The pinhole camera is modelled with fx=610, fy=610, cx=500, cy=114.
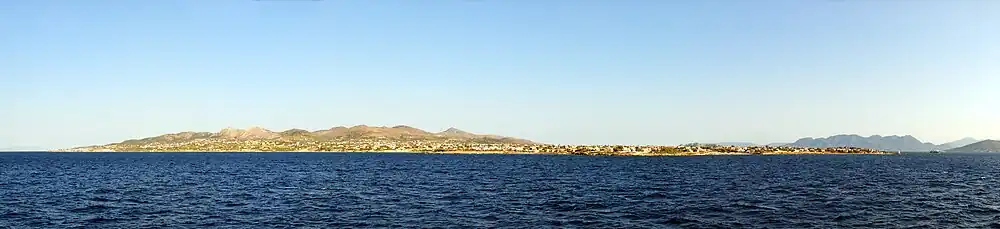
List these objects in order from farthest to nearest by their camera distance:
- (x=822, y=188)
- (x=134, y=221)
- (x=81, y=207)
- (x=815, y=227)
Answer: (x=822, y=188), (x=81, y=207), (x=134, y=221), (x=815, y=227)

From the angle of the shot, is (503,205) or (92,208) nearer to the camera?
(92,208)

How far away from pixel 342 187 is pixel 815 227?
5910 centimetres

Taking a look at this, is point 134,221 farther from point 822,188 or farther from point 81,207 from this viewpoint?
point 822,188

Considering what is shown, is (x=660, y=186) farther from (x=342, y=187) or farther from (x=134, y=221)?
(x=134, y=221)

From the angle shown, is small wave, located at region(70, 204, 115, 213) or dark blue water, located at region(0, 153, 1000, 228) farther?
small wave, located at region(70, 204, 115, 213)

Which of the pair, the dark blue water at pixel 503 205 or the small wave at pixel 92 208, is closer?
the dark blue water at pixel 503 205

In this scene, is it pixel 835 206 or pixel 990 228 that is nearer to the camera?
pixel 990 228

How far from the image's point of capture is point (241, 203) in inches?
2501

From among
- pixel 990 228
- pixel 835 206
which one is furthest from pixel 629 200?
pixel 990 228

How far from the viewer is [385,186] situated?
8488 centimetres

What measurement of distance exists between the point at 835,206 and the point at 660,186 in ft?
88.3

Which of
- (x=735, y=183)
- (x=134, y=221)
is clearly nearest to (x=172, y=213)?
(x=134, y=221)

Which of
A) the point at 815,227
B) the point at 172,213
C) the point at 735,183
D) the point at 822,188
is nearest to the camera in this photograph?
the point at 815,227

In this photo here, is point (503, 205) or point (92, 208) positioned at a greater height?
point (503, 205)
